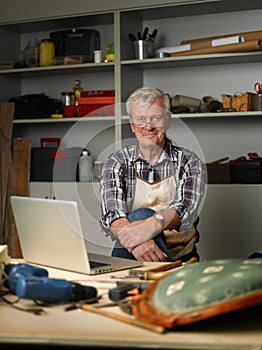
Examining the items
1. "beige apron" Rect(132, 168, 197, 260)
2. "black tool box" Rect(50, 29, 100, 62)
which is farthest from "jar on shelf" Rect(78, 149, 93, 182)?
"beige apron" Rect(132, 168, 197, 260)

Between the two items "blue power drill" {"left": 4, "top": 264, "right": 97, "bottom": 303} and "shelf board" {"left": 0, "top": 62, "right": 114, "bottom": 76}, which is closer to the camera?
"blue power drill" {"left": 4, "top": 264, "right": 97, "bottom": 303}

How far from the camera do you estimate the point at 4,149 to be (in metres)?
4.64

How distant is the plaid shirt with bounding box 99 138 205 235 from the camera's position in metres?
3.13

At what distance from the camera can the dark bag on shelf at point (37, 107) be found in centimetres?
472

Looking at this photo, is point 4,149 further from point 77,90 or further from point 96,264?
point 96,264

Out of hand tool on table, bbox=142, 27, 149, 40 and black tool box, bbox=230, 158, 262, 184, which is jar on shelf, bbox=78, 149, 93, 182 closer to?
hand tool on table, bbox=142, 27, 149, 40

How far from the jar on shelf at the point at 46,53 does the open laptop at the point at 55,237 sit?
103 inches

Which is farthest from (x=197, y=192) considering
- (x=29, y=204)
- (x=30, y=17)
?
(x=30, y=17)

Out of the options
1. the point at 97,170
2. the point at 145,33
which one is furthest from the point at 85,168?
the point at 145,33

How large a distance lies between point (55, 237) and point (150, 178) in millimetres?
1232

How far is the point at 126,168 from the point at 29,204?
3.76 feet

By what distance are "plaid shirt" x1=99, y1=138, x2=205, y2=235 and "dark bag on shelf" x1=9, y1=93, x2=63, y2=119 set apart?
1.54 meters

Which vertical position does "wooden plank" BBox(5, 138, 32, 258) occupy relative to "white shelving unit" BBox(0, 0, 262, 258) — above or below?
below

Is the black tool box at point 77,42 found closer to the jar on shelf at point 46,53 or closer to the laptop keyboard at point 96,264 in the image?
the jar on shelf at point 46,53
